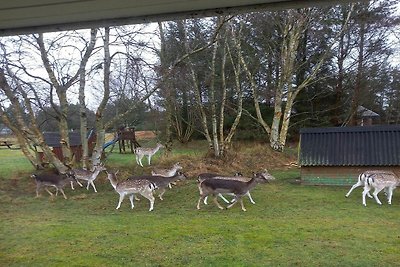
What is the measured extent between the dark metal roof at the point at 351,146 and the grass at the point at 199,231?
→ 4.71 ft

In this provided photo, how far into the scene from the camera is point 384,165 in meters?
11.6

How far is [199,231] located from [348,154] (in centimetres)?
676

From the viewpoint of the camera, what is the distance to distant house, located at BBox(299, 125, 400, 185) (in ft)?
38.4

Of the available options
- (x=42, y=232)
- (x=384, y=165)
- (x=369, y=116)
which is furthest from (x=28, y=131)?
(x=369, y=116)

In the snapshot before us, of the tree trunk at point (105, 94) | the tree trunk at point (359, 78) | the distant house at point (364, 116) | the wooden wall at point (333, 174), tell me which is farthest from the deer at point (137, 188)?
the distant house at point (364, 116)

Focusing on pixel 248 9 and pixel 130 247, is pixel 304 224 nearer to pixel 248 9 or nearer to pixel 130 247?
pixel 130 247

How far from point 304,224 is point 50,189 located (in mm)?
7769

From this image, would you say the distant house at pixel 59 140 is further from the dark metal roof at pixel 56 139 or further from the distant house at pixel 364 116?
the distant house at pixel 364 116

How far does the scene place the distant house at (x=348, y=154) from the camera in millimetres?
11703

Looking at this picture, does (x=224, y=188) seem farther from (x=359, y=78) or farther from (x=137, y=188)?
(x=359, y=78)

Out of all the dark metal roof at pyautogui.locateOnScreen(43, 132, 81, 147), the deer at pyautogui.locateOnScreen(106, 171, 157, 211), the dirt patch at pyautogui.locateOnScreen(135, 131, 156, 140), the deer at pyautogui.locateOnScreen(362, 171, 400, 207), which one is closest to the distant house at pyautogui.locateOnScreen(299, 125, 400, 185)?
the deer at pyautogui.locateOnScreen(362, 171, 400, 207)

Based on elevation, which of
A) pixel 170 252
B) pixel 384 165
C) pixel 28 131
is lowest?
pixel 170 252

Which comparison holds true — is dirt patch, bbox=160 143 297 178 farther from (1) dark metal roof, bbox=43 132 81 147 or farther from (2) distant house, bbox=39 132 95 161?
(1) dark metal roof, bbox=43 132 81 147

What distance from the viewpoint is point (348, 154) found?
12.0 m
